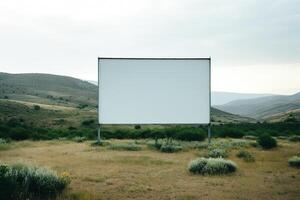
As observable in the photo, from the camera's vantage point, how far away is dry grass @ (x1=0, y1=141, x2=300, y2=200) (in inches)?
438

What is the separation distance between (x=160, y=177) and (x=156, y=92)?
10921 millimetres

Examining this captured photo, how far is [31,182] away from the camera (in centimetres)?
1015

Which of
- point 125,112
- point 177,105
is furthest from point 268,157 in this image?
point 125,112

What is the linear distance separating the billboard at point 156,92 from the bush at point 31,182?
1319 centimetres

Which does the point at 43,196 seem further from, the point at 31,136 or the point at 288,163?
the point at 31,136

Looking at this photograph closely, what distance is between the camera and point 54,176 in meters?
10.6

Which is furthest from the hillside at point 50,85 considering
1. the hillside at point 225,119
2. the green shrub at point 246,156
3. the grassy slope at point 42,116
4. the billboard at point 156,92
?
the green shrub at point 246,156

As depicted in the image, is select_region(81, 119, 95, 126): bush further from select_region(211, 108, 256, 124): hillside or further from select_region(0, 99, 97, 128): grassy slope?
select_region(211, 108, 256, 124): hillside

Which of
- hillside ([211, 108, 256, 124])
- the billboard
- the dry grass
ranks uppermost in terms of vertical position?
the billboard

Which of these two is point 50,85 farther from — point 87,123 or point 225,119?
point 87,123

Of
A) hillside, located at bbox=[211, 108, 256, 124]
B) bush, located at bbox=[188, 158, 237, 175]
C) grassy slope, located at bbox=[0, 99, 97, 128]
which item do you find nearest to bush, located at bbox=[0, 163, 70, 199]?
bush, located at bbox=[188, 158, 237, 175]

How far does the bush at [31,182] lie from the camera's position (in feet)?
30.1

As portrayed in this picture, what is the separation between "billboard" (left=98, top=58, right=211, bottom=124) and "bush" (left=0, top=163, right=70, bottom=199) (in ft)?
43.3

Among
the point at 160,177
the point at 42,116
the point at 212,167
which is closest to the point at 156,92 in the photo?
the point at 212,167
